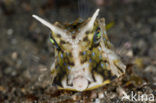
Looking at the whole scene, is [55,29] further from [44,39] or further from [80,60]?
[44,39]

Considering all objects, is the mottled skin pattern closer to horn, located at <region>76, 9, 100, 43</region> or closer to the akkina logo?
horn, located at <region>76, 9, 100, 43</region>

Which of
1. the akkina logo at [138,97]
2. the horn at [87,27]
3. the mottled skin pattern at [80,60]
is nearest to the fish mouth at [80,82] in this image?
the mottled skin pattern at [80,60]

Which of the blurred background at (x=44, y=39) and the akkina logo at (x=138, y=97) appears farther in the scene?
the blurred background at (x=44, y=39)

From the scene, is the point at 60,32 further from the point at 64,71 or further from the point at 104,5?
the point at 104,5

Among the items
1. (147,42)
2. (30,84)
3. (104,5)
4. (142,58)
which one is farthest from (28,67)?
(104,5)

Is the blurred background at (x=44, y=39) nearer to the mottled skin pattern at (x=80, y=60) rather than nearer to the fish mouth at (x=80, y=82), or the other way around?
the mottled skin pattern at (x=80, y=60)

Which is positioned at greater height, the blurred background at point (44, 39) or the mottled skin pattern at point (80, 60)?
the blurred background at point (44, 39)

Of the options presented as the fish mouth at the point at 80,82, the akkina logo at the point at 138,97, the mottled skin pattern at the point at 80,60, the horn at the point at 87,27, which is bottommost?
the akkina logo at the point at 138,97
